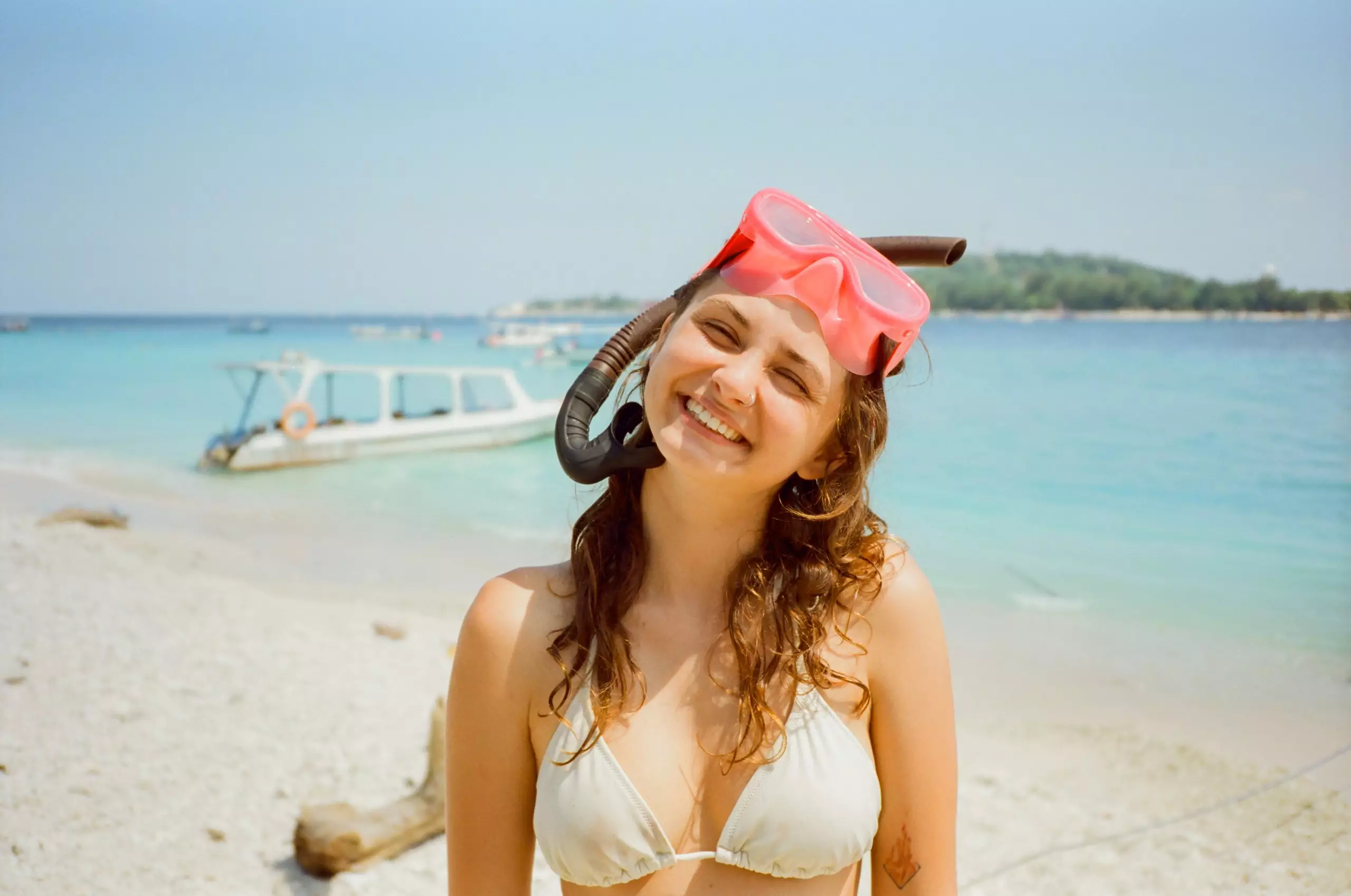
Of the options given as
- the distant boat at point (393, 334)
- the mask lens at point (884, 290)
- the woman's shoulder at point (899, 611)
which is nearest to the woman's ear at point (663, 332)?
the mask lens at point (884, 290)

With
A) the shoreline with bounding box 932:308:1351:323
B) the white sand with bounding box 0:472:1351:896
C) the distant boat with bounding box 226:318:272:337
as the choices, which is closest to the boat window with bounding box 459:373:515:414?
the shoreline with bounding box 932:308:1351:323

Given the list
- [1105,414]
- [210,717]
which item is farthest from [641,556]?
[1105,414]

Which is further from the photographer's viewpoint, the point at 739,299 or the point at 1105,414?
the point at 1105,414

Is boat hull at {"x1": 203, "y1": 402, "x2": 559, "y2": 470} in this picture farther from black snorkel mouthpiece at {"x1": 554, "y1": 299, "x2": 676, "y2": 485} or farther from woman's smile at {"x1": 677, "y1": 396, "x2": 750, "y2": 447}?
woman's smile at {"x1": 677, "y1": 396, "x2": 750, "y2": 447}

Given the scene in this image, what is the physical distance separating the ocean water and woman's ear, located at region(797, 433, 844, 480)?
0.82 feet

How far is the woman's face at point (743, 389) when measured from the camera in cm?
160

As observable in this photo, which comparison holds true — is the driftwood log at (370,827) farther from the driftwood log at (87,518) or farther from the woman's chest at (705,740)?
the driftwood log at (87,518)

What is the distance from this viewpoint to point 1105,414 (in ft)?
77.4

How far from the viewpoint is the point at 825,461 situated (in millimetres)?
1807

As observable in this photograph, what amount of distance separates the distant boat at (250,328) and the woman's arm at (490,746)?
7819 centimetres

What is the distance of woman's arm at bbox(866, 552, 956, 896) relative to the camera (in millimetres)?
1755

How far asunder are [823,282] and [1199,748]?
18.4ft

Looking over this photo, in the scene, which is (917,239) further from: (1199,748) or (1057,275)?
(1057,275)

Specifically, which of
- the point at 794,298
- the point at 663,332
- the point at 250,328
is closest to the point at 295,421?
the point at 663,332
